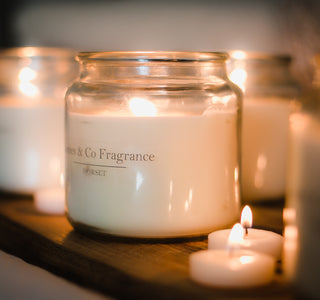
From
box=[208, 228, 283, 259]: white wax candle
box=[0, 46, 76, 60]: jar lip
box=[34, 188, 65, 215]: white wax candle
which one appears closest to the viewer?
box=[208, 228, 283, 259]: white wax candle

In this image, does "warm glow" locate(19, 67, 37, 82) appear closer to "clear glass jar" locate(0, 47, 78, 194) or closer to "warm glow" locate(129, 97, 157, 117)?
"clear glass jar" locate(0, 47, 78, 194)

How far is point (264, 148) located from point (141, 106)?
0.73 ft

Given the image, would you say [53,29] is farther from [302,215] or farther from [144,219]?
[302,215]

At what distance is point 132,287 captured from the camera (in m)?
0.46

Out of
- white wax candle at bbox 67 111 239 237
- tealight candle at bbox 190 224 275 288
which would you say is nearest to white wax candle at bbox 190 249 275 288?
tealight candle at bbox 190 224 275 288

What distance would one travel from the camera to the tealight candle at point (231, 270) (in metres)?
0.43

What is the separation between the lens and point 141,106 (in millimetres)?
564

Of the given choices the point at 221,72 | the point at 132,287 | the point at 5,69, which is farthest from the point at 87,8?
the point at 132,287

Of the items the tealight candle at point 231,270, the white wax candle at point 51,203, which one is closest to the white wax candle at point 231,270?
the tealight candle at point 231,270

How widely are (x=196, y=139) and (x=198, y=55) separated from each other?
9 centimetres

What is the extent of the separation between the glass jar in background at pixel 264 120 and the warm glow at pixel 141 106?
185 mm

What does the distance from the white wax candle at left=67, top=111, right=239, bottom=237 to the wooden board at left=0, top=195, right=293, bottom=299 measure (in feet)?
0.07

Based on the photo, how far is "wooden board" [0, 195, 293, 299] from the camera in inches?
17.1

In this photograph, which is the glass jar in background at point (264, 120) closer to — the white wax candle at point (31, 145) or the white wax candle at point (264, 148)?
the white wax candle at point (264, 148)
